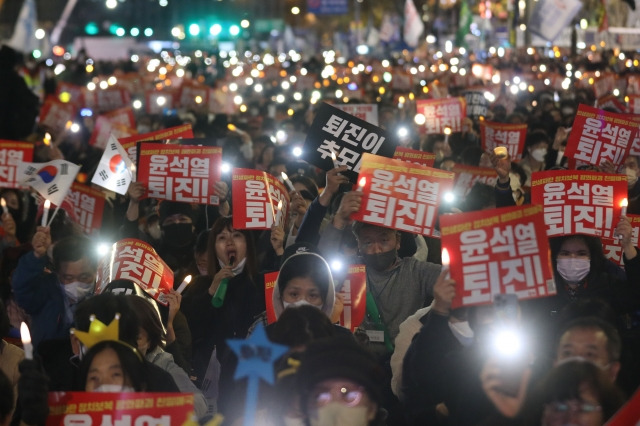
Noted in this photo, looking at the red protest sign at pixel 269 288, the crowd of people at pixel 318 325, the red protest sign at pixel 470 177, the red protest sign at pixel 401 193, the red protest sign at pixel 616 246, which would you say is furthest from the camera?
the red protest sign at pixel 470 177

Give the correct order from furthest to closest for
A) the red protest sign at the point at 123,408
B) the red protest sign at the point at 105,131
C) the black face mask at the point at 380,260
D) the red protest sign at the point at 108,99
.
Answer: the red protest sign at the point at 108,99 → the red protest sign at the point at 105,131 → the black face mask at the point at 380,260 → the red protest sign at the point at 123,408

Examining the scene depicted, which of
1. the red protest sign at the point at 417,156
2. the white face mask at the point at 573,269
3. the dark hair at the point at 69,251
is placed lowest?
the white face mask at the point at 573,269

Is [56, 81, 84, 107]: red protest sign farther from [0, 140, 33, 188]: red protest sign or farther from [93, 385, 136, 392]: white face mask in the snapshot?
[93, 385, 136, 392]: white face mask

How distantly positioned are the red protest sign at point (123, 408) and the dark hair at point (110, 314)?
93 centimetres

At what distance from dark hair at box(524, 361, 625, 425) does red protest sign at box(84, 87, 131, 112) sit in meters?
19.5

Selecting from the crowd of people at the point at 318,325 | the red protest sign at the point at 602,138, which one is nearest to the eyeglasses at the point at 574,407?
the crowd of people at the point at 318,325

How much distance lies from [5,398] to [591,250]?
350 cm

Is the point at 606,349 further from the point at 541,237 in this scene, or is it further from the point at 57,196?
the point at 57,196

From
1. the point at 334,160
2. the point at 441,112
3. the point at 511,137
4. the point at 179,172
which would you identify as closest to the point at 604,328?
the point at 334,160

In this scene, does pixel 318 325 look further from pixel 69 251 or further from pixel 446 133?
pixel 446 133

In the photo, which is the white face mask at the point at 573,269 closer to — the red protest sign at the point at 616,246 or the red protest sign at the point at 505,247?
the red protest sign at the point at 616,246

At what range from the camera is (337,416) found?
4.29 m

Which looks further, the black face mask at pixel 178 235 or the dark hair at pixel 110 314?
the black face mask at pixel 178 235

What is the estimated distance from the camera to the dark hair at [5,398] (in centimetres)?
502
